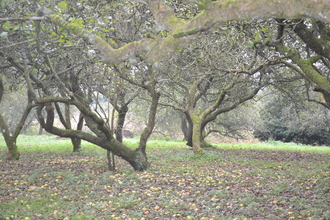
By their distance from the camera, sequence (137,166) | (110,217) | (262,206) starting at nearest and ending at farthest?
(110,217)
(262,206)
(137,166)

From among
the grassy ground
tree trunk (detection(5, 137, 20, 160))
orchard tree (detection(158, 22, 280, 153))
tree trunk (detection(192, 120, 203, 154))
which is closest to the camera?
the grassy ground

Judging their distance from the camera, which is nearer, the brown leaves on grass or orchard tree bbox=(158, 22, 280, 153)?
the brown leaves on grass

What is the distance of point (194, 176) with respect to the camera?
31.6 feet

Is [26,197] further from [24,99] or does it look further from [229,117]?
[24,99]

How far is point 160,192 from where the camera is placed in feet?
25.9

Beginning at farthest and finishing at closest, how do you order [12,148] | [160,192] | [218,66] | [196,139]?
[196,139] < [218,66] < [12,148] < [160,192]

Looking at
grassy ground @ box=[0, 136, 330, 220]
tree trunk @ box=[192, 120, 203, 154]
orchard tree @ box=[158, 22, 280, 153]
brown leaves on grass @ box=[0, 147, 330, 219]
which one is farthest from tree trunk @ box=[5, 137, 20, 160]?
tree trunk @ box=[192, 120, 203, 154]

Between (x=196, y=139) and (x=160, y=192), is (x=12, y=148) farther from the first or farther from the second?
(x=196, y=139)

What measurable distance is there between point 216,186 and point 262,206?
199 centimetres

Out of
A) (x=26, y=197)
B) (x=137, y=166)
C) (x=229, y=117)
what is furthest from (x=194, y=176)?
(x=229, y=117)

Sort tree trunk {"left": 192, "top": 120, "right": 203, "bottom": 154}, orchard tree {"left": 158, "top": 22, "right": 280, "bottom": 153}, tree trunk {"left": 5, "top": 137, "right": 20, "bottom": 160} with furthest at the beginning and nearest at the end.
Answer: tree trunk {"left": 192, "top": 120, "right": 203, "bottom": 154} → tree trunk {"left": 5, "top": 137, "right": 20, "bottom": 160} → orchard tree {"left": 158, "top": 22, "right": 280, "bottom": 153}

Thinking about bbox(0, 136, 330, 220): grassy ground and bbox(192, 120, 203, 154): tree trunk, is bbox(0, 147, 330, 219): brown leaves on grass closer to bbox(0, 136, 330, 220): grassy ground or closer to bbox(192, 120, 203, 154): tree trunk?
bbox(0, 136, 330, 220): grassy ground

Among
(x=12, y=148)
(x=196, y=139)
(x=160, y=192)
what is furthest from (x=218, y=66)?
(x=12, y=148)

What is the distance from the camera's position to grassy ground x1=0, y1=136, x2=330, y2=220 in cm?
620
